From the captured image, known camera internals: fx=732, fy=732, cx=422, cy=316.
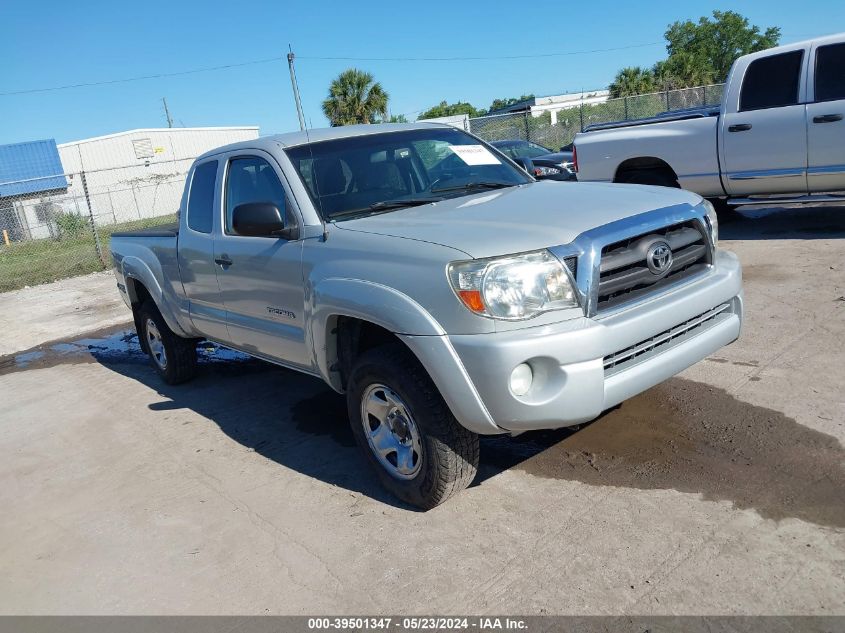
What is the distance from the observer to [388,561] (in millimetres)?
3309

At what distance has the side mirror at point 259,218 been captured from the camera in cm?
400

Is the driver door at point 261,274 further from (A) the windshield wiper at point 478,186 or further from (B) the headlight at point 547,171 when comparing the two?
(B) the headlight at point 547,171

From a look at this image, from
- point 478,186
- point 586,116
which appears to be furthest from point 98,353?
point 586,116

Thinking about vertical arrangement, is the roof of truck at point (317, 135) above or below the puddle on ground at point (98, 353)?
above

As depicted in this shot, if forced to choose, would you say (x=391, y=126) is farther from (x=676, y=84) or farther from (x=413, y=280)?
(x=676, y=84)

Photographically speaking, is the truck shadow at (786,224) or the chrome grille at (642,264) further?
the truck shadow at (786,224)

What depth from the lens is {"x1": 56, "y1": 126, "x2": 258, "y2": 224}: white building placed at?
38562mm

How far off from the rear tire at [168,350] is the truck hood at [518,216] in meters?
3.01

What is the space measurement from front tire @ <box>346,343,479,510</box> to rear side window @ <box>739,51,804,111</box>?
21.4ft

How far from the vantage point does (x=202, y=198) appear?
17.7 feet

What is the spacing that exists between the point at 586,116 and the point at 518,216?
22.9m

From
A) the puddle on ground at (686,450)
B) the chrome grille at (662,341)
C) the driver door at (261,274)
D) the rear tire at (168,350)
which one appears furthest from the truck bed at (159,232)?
the chrome grille at (662,341)

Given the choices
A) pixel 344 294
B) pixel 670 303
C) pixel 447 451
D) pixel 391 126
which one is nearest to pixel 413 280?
pixel 344 294

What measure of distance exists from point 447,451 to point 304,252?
1.39 metres
